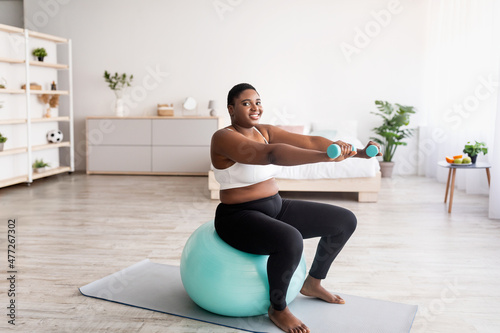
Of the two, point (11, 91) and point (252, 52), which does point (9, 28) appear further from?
point (252, 52)

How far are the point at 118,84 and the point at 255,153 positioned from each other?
5.56 meters

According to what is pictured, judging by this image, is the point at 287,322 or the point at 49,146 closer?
the point at 287,322

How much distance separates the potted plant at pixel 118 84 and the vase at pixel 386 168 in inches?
139

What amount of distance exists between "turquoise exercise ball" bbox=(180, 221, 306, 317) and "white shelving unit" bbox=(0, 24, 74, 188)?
3829mm

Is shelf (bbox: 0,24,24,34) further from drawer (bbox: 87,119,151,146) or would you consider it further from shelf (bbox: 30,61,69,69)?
drawer (bbox: 87,119,151,146)

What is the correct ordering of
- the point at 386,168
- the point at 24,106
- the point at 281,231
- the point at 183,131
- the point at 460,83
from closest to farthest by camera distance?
the point at 281,231 < the point at 460,83 < the point at 24,106 < the point at 386,168 < the point at 183,131

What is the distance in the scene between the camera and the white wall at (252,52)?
6.80m

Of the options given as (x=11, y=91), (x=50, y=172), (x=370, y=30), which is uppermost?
(x=370, y=30)

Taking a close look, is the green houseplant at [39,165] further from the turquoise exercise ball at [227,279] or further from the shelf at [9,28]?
the turquoise exercise ball at [227,279]

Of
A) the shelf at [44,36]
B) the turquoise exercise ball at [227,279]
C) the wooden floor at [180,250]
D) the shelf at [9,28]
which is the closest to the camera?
the turquoise exercise ball at [227,279]

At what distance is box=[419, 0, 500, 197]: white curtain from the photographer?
5016 millimetres

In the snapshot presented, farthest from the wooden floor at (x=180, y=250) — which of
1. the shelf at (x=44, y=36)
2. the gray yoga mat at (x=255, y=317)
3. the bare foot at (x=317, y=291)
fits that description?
the shelf at (x=44, y=36)

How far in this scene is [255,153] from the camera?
1.99m

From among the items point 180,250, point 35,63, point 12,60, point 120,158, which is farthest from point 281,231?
point 120,158
